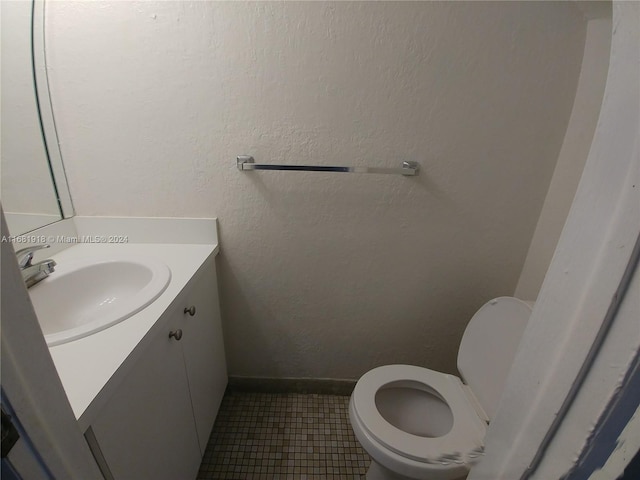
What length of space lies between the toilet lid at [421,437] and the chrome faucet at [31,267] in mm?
1068

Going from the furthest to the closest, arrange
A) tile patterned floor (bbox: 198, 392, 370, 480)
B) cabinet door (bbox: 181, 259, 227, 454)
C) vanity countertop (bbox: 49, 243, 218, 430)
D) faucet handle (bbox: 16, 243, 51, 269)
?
tile patterned floor (bbox: 198, 392, 370, 480) < cabinet door (bbox: 181, 259, 227, 454) < faucet handle (bbox: 16, 243, 51, 269) < vanity countertop (bbox: 49, 243, 218, 430)

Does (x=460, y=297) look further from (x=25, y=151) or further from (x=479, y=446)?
(x=25, y=151)

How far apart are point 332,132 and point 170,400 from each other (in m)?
0.99

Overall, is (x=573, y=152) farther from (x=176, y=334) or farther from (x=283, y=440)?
(x=283, y=440)

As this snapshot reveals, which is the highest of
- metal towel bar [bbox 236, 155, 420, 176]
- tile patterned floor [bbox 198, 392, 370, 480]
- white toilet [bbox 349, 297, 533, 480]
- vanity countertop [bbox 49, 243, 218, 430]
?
metal towel bar [bbox 236, 155, 420, 176]

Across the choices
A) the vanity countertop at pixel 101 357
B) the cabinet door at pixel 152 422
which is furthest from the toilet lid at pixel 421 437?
the vanity countertop at pixel 101 357

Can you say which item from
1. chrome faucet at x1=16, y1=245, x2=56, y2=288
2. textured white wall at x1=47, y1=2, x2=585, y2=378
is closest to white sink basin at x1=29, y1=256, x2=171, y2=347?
chrome faucet at x1=16, y1=245, x2=56, y2=288

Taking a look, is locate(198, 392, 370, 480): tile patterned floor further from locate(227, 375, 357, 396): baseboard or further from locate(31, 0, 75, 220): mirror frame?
locate(31, 0, 75, 220): mirror frame

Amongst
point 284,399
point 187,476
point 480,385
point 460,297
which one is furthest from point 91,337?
point 460,297

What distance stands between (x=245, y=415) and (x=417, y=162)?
4.53ft

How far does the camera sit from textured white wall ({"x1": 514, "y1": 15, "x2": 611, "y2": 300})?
85 centimetres

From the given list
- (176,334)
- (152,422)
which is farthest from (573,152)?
(152,422)

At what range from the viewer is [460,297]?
1.23m

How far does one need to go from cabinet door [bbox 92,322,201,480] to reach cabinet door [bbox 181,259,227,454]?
0.06 m
